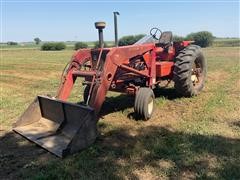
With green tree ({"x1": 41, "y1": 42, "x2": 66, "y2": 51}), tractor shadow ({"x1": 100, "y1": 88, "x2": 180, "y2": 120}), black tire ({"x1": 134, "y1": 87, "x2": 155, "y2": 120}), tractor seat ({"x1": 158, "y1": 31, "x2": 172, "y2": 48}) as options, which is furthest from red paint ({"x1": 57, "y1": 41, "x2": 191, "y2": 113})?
green tree ({"x1": 41, "y1": 42, "x2": 66, "y2": 51})

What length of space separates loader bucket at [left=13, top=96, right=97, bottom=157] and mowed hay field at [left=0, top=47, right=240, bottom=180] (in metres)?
0.16

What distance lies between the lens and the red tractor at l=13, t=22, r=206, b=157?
18.2 ft

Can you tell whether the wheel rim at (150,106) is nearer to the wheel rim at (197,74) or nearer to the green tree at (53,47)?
the wheel rim at (197,74)

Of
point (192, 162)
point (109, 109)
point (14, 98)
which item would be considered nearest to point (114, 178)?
point (192, 162)

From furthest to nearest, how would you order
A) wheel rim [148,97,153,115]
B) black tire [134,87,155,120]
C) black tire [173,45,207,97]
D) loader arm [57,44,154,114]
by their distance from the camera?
1. black tire [173,45,207,97]
2. wheel rim [148,97,153,115]
3. black tire [134,87,155,120]
4. loader arm [57,44,154,114]

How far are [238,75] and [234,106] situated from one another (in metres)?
5.93

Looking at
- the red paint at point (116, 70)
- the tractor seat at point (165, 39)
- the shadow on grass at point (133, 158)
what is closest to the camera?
the shadow on grass at point (133, 158)

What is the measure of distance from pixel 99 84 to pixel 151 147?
146cm

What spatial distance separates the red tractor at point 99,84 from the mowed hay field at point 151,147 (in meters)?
0.26

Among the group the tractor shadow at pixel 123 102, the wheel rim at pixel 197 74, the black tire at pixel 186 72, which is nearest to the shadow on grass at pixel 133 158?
the tractor shadow at pixel 123 102

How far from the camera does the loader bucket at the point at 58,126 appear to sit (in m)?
5.20

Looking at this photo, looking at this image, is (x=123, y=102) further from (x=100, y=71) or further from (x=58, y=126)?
(x=58, y=126)

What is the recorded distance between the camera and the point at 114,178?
4.43m

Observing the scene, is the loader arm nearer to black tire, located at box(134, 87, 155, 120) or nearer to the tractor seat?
black tire, located at box(134, 87, 155, 120)
